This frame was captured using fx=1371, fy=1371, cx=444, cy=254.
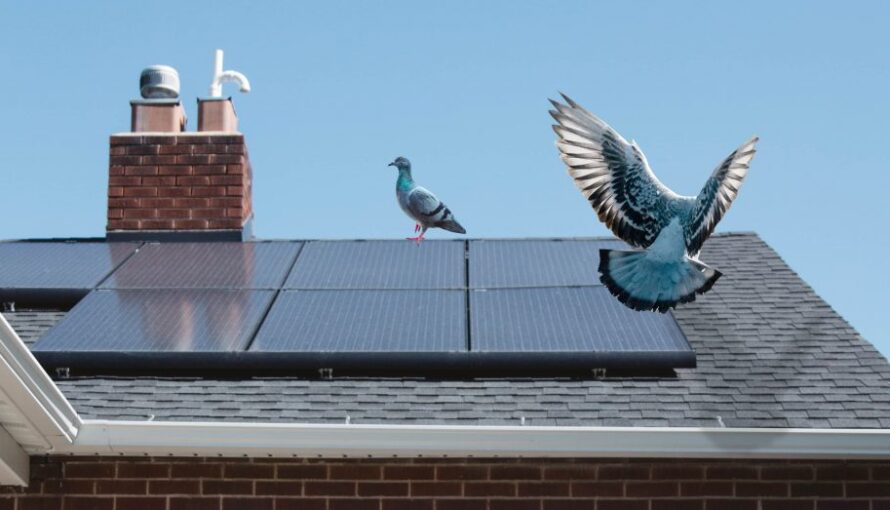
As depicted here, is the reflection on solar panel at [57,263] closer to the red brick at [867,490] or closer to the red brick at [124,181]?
the red brick at [124,181]

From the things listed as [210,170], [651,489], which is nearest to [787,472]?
[651,489]

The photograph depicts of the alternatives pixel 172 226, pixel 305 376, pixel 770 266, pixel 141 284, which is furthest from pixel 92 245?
pixel 770 266

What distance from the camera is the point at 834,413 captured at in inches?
264

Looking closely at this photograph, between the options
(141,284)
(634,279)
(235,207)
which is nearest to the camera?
(634,279)

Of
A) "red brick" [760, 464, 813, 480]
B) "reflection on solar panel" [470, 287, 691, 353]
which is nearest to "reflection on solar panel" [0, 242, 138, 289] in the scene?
"reflection on solar panel" [470, 287, 691, 353]

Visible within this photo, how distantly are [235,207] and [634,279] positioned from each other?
385 centimetres

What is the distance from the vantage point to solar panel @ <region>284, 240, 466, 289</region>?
331 inches

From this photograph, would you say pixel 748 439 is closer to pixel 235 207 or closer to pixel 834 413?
pixel 834 413

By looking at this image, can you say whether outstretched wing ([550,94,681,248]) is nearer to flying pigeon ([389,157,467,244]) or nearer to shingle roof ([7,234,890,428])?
shingle roof ([7,234,890,428])

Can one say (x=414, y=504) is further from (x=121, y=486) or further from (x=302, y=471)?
(x=121, y=486)

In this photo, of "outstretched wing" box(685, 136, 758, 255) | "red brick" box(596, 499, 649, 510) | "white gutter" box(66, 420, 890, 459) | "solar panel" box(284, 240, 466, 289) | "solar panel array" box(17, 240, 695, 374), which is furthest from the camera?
"solar panel" box(284, 240, 466, 289)

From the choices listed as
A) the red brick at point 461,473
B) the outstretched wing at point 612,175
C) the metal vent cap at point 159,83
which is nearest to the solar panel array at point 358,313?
the outstretched wing at point 612,175

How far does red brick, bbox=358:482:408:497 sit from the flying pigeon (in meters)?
3.18

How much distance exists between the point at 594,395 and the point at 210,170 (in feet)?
14.4
